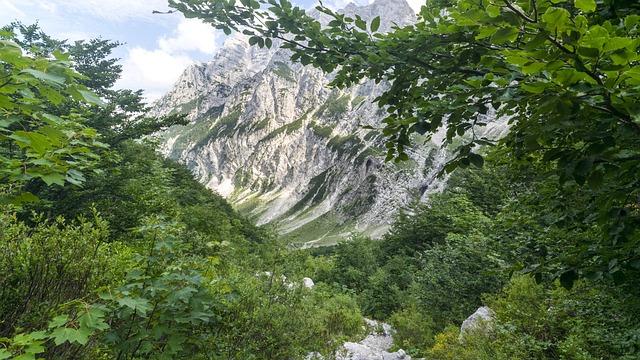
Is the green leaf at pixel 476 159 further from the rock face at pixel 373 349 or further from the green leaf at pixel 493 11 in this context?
the rock face at pixel 373 349

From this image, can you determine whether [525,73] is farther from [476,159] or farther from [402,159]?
[402,159]

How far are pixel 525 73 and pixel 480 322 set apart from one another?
445 inches

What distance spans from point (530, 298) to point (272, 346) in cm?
742

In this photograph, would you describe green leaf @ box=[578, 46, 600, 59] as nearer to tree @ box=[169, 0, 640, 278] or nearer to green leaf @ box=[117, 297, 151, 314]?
tree @ box=[169, 0, 640, 278]

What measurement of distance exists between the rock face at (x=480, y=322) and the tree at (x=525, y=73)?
841 centimetres

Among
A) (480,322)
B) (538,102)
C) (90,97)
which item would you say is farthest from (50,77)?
(480,322)

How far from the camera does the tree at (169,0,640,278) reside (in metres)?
1.55

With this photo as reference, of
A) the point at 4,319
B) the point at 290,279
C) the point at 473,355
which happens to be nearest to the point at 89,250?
the point at 4,319

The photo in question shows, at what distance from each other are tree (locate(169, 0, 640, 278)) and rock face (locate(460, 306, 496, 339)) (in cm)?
841

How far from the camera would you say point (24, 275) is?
462 cm

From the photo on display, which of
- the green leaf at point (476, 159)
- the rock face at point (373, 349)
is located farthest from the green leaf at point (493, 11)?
the rock face at point (373, 349)

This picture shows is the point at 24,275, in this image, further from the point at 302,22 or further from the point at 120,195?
the point at 120,195

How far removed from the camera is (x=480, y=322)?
1052 centimetres

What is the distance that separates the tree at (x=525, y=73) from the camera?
1552 mm
